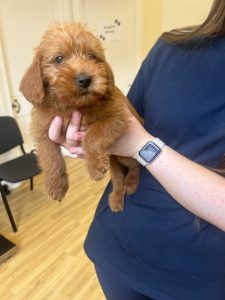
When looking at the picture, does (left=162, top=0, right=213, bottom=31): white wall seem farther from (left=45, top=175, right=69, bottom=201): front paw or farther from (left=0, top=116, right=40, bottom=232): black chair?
(left=45, top=175, right=69, bottom=201): front paw

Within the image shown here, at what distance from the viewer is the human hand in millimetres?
805

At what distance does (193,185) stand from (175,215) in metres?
0.18

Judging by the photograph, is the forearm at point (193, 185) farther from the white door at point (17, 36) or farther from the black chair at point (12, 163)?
the white door at point (17, 36)

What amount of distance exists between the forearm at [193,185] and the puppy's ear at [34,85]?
39cm

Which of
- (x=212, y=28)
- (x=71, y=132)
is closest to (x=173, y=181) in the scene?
(x=71, y=132)

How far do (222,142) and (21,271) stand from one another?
1710mm

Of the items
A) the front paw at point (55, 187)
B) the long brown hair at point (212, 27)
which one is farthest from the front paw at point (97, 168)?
the long brown hair at point (212, 27)

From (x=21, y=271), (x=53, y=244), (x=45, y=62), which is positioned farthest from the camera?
(x=53, y=244)

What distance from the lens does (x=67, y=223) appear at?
92.7 inches

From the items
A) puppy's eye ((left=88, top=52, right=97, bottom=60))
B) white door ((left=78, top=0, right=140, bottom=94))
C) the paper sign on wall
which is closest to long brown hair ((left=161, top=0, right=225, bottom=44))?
puppy's eye ((left=88, top=52, right=97, bottom=60))

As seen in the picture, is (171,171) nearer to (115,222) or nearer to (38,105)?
(115,222)

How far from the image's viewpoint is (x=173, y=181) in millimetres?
641

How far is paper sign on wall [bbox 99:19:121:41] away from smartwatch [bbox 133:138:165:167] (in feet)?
9.20

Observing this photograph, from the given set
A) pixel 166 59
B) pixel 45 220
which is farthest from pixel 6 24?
pixel 166 59
